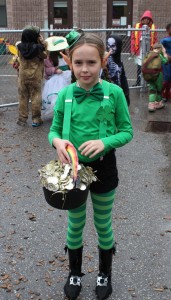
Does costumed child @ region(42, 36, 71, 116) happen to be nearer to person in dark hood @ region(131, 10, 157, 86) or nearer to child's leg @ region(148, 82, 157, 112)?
child's leg @ region(148, 82, 157, 112)

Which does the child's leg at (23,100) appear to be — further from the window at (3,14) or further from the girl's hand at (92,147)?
the window at (3,14)

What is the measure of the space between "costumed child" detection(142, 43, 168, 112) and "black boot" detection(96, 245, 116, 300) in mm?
4920

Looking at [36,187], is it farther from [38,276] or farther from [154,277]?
[154,277]

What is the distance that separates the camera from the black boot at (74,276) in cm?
270

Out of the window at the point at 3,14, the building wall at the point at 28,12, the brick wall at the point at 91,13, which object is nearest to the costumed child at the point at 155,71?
the brick wall at the point at 91,13

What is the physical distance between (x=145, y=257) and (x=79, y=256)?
0.66 m

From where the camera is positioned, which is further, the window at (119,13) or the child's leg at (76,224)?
the window at (119,13)

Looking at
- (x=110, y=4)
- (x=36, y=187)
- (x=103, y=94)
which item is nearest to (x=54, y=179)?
(x=103, y=94)

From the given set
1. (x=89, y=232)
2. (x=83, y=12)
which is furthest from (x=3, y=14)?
(x=89, y=232)

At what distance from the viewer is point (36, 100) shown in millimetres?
6555

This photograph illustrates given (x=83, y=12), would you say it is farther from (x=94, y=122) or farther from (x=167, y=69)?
(x=94, y=122)

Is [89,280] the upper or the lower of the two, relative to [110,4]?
lower

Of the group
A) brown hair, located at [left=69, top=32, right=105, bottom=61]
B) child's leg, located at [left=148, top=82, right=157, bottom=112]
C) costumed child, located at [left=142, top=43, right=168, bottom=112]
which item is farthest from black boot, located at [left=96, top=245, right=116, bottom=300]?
child's leg, located at [left=148, top=82, right=157, bottom=112]

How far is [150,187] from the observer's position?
4.39 metres
